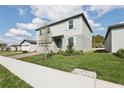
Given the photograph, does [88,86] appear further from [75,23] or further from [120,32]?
[75,23]

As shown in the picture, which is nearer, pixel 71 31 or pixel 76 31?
pixel 76 31

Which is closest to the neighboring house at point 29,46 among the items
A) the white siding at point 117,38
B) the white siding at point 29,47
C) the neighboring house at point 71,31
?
the white siding at point 29,47

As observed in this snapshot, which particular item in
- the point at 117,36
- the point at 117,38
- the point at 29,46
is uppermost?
the point at 117,36

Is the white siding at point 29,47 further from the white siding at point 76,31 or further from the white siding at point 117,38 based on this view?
the white siding at point 117,38

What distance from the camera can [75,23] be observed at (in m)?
19.2

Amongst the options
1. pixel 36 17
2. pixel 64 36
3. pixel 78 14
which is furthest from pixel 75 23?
pixel 36 17

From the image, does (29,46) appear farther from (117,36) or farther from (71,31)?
(117,36)

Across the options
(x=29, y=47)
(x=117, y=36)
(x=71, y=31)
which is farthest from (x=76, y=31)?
(x=29, y=47)

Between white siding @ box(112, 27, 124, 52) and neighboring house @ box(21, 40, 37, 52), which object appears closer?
white siding @ box(112, 27, 124, 52)

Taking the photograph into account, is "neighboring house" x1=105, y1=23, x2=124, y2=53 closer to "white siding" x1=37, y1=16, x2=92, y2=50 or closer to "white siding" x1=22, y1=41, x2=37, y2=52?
"white siding" x1=37, y1=16, x2=92, y2=50

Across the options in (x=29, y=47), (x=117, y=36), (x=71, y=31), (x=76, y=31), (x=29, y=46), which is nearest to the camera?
(x=117, y=36)

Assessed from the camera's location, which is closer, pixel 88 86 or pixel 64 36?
pixel 88 86

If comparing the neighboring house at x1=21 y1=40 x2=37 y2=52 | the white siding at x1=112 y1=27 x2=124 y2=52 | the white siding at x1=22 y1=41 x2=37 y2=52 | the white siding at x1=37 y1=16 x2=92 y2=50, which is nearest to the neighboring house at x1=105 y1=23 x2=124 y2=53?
the white siding at x1=112 y1=27 x2=124 y2=52
